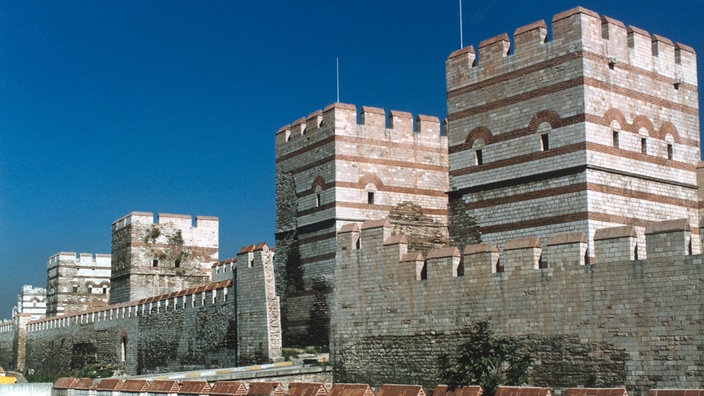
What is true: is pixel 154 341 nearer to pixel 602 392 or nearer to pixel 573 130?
pixel 573 130

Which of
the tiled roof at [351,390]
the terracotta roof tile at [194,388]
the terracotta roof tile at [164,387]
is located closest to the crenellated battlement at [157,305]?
the terracotta roof tile at [164,387]

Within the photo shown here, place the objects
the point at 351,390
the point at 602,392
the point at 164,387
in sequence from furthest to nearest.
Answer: the point at 164,387 → the point at 351,390 → the point at 602,392

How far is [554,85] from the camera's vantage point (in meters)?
22.1

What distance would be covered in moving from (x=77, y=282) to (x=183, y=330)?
25144 mm

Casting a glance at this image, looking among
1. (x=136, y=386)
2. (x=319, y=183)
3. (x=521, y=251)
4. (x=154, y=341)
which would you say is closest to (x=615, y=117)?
(x=521, y=251)

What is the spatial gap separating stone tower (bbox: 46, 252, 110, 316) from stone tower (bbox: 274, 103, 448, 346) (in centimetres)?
2832

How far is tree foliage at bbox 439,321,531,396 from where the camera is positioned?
58.3 ft

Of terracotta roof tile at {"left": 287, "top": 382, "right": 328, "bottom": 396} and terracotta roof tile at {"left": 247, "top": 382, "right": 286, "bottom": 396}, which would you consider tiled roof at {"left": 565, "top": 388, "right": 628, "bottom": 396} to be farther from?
terracotta roof tile at {"left": 247, "top": 382, "right": 286, "bottom": 396}

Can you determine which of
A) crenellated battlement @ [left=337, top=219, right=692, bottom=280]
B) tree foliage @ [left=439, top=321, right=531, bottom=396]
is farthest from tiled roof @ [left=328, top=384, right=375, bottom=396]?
crenellated battlement @ [left=337, top=219, right=692, bottom=280]

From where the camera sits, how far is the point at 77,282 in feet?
182

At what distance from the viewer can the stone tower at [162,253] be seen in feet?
146

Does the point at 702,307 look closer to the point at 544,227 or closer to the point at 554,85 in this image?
the point at 544,227

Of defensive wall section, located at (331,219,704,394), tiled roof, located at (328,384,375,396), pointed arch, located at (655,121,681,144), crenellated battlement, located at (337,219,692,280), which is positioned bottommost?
tiled roof, located at (328,384,375,396)

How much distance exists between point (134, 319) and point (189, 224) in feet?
29.4
